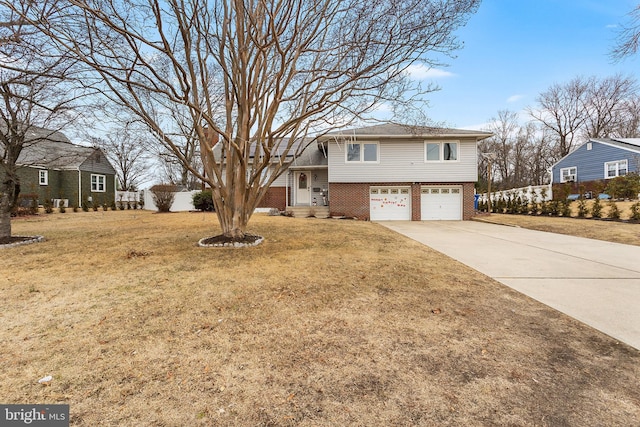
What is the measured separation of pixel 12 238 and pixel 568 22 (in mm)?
16439

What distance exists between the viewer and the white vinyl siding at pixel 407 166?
52.2ft

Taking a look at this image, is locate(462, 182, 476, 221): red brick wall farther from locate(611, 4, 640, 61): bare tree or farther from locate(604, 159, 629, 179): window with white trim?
locate(604, 159, 629, 179): window with white trim

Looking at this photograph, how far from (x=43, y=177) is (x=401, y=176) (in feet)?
86.0

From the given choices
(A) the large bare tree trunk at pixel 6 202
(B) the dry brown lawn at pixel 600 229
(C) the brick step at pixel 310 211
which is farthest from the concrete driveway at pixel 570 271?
(A) the large bare tree trunk at pixel 6 202

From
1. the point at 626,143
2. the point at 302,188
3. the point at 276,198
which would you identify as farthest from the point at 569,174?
the point at 276,198

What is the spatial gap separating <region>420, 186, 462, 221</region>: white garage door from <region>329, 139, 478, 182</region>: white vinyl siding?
665mm

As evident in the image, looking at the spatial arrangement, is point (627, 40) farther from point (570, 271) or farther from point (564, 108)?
point (564, 108)

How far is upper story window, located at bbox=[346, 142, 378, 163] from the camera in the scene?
15969 millimetres

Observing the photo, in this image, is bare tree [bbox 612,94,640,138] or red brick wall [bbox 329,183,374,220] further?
bare tree [bbox 612,94,640,138]

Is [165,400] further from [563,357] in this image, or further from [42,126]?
[42,126]

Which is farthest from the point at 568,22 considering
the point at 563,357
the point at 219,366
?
the point at 219,366

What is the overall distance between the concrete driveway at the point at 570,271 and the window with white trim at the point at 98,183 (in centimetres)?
2819

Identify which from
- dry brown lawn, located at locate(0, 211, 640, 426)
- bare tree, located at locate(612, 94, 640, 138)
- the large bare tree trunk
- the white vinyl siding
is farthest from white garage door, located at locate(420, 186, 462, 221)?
bare tree, located at locate(612, 94, 640, 138)

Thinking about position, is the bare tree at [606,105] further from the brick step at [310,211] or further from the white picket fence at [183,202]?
the white picket fence at [183,202]
